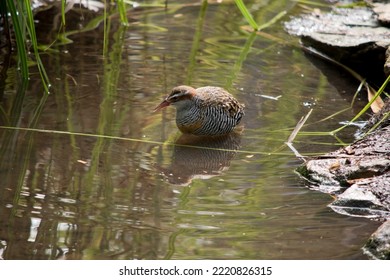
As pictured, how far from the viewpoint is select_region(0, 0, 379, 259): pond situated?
18.1ft

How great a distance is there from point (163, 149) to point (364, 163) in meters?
1.70

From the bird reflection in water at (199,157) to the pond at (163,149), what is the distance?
16mm

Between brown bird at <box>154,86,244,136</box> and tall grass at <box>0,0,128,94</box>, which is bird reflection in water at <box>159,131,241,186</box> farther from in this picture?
tall grass at <box>0,0,128,94</box>

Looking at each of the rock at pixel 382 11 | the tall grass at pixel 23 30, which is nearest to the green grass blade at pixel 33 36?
the tall grass at pixel 23 30

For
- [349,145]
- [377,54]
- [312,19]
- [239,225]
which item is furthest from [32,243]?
[312,19]

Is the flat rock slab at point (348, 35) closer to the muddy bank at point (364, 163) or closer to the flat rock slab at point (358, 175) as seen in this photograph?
the muddy bank at point (364, 163)

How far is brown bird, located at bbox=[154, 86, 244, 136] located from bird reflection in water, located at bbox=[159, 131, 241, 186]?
0.28 feet

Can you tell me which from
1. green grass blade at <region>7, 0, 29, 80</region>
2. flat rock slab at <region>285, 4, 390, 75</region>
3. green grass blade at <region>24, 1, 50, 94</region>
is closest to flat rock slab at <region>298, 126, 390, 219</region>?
flat rock slab at <region>285, 4, 390, 75</region>

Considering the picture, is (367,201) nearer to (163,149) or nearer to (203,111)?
(163,149)

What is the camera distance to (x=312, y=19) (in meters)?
11.1

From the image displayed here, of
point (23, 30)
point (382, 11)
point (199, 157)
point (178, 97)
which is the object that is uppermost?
point (23, 30)

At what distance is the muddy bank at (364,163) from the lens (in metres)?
5.99

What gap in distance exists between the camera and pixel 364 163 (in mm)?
6469

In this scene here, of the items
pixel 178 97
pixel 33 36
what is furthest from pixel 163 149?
pixel 33 36
